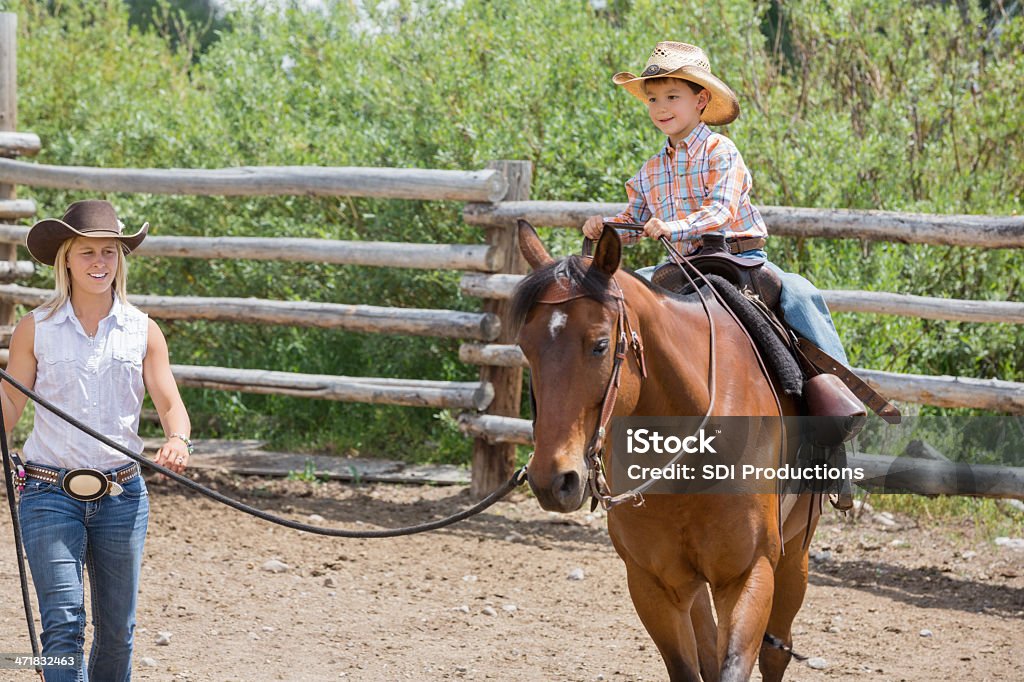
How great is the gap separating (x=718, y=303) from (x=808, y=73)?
628 centimetres

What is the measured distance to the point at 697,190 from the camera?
404 cm

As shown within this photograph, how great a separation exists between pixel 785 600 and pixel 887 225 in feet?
9.35

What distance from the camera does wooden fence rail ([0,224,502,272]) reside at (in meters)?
7.58

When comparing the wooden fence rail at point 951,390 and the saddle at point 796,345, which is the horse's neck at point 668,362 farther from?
the wooden fence rail at point 951,390

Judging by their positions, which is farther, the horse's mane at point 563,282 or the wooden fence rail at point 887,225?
the wooden fence rail at point 887,225

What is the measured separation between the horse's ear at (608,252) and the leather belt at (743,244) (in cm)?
127

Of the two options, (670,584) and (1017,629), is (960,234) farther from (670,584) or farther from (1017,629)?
(670,584)

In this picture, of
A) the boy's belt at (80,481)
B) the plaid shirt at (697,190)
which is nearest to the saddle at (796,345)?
the plaid shirt at (697,190)

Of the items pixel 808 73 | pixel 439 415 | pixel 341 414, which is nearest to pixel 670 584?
pixel 439 415

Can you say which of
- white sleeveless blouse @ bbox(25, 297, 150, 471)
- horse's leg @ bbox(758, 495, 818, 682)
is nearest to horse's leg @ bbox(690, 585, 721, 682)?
horse's leg @ bbox(758, 495, 818, 682)

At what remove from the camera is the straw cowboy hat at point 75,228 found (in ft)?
11.2

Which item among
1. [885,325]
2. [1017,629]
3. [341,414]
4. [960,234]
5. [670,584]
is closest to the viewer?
[670,584]

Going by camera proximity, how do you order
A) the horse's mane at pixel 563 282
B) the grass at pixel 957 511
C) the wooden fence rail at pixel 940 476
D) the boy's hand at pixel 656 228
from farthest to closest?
the grass at pixel 957 511 < the wooden fence rail at pixel 940 476 < the boy's hand at pixel 656 228 < the horse's mane at pixel 563 282

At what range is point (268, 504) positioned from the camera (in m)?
7.37
